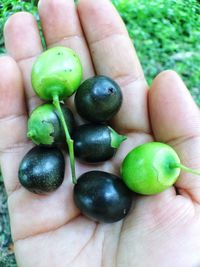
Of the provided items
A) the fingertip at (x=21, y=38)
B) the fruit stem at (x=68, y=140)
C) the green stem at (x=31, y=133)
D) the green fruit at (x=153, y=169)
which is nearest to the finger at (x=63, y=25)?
the fingertip at (x=21, y=38)

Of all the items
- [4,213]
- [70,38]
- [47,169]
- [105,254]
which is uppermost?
[70,38]

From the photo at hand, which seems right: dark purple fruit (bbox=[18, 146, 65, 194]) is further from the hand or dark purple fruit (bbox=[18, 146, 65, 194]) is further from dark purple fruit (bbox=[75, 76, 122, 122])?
dark purple fruit (bbox=[75, 76, 122, 122])

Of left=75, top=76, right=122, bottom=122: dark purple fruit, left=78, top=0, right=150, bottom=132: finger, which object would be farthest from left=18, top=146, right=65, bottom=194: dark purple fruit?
left=78, top=0, right=150, bottom=132: finger

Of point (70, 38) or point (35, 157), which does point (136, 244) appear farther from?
point (70, 38)

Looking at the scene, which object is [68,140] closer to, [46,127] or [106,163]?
[46,127]

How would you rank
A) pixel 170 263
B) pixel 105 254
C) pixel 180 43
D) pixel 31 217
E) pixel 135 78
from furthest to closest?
pixel 180 43
pixel 135 78
pixel 31 217
pixel 105 254
pixel 170 263

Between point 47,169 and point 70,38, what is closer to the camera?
point 47,169

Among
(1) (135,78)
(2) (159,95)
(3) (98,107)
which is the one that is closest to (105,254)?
(3) (98,107)
